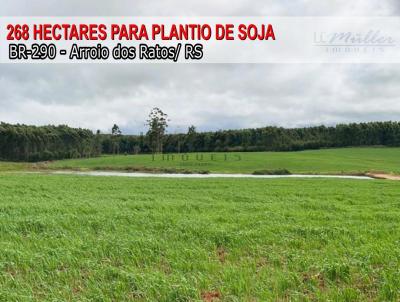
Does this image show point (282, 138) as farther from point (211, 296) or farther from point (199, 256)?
point (211, 296)

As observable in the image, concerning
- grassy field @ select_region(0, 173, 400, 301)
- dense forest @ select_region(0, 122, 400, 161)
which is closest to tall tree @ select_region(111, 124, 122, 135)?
dense forest @ select_region(0, 122, 400, 161)

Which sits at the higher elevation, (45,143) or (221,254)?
(45,143)

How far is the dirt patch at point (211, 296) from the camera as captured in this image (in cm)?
452

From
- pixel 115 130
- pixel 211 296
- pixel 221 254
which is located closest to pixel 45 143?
pixel 115 130

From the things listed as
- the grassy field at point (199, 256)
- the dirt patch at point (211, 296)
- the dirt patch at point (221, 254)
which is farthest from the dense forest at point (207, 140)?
the dirt patch at point (211, 296)

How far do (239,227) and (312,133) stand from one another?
11445cm

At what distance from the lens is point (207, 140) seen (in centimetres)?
11200

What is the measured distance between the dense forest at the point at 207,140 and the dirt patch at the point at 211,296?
309ft

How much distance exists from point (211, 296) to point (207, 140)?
4234 inches

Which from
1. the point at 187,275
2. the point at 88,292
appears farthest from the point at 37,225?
the point at 187,275

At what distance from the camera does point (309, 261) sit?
5.70 metres

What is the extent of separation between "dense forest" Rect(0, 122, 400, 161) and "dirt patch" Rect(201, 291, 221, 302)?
309ft

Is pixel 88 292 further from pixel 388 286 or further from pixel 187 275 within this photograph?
pixel 388 286

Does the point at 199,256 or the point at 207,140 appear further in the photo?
the point at 207,140
